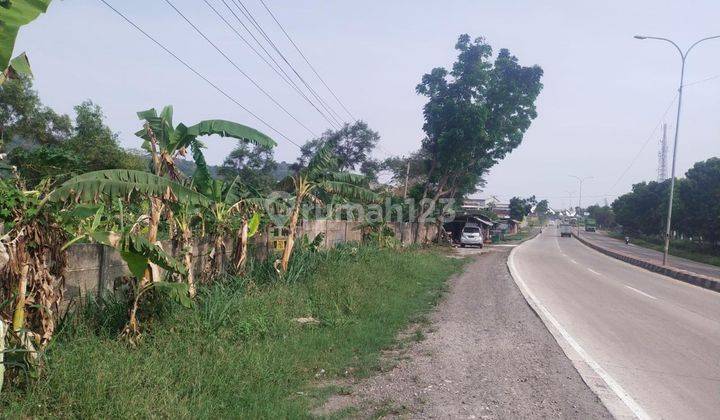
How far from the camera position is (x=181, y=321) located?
279 inches

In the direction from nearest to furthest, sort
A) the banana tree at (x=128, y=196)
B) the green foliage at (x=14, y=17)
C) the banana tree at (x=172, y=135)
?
the green foliage at (x=14, y=17) → the banana tree at (x=128, y=196) → the banana tree at (x=172, y=135)

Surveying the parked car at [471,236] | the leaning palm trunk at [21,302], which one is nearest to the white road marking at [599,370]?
the leaning palm trunk at [21,302]

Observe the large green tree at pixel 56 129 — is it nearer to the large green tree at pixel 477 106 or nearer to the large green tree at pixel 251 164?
the large green tree at pixel 251 164

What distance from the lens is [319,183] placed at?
13.3 meters

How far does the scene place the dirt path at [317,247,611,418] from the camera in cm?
535

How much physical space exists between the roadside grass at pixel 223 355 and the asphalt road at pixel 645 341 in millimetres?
2778

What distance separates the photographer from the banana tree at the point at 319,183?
40.2 ft

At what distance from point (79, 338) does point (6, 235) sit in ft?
4.51

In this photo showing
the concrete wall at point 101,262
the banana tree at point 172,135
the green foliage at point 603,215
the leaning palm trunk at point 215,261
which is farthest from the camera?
the green foliage at point 603,215

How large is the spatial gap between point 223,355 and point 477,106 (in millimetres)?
28022

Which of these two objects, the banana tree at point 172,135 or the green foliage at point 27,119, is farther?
the green foliage at point 27,119

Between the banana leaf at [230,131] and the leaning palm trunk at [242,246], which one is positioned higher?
the banana leaf at [230,131]

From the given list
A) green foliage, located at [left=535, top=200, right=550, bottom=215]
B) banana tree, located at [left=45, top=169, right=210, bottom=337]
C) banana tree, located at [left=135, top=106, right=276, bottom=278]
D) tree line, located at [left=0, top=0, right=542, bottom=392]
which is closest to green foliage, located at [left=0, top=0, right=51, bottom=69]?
tree line, located at [left=0, top=0, right=542, bottom=392]

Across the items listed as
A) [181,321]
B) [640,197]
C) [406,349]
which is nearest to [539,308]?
[406,349]
